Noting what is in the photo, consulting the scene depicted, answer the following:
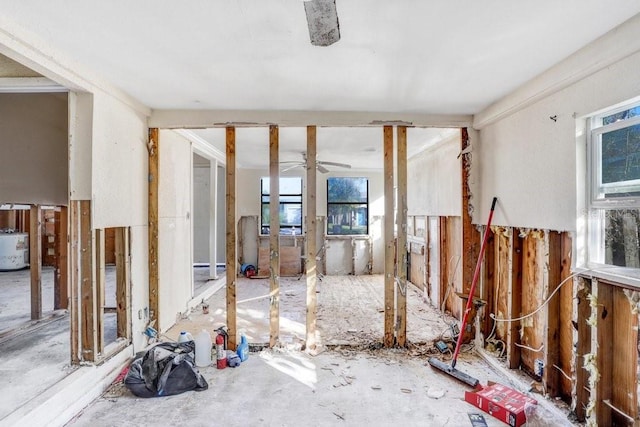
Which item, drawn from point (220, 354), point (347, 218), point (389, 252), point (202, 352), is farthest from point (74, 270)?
point (347, 218)

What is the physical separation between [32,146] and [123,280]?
2113mm

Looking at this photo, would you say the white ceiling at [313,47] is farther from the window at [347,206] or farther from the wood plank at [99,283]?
the window at [347,206]

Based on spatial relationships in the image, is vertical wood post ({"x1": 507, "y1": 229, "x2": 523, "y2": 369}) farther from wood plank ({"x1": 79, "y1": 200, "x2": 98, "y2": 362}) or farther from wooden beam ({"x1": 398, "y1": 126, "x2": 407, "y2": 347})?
wood plank ({"x1": 79, "y1": 200, "x2": 98, "y2": 362})

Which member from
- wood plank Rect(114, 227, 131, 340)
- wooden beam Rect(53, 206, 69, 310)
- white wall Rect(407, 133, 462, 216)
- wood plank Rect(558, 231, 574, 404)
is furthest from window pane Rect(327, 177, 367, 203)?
wood plank Rect(558, 231, 574, 404)

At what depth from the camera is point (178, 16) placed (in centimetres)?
187

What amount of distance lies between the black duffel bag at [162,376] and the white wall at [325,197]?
5.12 metres

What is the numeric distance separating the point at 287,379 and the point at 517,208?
102 inches

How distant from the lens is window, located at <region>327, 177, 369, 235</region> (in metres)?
7.97

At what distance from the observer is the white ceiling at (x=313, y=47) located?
70.8 inches

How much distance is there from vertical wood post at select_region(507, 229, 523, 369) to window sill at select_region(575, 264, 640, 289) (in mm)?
809

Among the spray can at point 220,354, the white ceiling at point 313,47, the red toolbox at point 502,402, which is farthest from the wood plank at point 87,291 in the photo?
the red toolbox at point 502,402

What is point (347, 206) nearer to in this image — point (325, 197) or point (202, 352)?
point (325, 197)

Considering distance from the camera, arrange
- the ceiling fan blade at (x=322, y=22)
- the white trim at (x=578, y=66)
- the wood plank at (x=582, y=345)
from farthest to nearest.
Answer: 1. the wood plank at (x=582, y=345)
2. the white trim at (x=578, y=66)
3. the ceiling fan blade at (x=322, y=22)

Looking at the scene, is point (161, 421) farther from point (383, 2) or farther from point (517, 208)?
point (517, 208)
